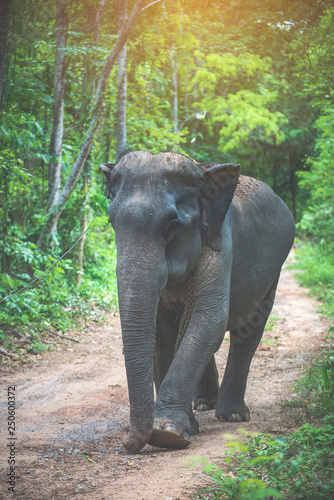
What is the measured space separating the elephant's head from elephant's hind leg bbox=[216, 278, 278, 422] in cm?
139

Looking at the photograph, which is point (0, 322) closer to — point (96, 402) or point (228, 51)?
point (96, 402)

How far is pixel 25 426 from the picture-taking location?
16.0 feet

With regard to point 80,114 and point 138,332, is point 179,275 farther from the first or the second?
point 80,114

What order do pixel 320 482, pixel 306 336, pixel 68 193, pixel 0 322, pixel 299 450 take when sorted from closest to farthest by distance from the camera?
pixel 320 482
pixel 299 450
pixel 0 322
pixel 306 336
pixel 68 193

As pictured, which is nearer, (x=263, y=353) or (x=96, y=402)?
(x=96, y=402)

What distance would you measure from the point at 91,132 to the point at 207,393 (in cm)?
553

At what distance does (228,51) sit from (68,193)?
1215cm

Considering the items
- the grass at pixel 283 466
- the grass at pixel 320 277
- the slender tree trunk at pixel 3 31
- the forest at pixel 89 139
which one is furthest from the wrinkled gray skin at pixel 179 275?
the grass at pixel 320 277

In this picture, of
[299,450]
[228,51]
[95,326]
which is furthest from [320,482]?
[228,51]

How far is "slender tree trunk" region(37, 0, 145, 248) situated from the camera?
373 inches

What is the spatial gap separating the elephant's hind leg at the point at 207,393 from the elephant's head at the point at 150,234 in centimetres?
174

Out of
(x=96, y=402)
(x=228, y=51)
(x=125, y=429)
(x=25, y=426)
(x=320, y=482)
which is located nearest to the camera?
(x=320, y=482)

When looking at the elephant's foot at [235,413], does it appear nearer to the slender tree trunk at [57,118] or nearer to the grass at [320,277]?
the grass at [320,277]

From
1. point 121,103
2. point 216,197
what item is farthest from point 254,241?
point 121,103
